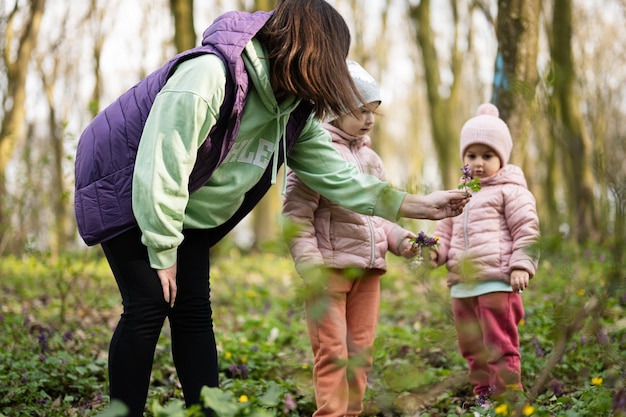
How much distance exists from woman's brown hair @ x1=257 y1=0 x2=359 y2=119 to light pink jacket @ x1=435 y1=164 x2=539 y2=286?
45.6 inches

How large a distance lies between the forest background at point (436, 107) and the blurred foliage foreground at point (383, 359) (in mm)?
82

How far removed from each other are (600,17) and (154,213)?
1851 cm

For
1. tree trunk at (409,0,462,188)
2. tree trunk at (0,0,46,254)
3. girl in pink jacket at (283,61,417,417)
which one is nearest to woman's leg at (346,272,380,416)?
girl in pink jacket at (283,61,417,417)

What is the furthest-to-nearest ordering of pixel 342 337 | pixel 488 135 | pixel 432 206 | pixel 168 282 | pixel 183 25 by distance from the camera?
pixel 183 25
pixel 488 135
pixel 342 337
pixel 432 206
pixel 168 282

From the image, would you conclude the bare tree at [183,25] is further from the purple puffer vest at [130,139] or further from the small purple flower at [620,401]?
the small purple flower at [620,401]

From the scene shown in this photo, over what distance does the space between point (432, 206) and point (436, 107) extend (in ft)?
35.2

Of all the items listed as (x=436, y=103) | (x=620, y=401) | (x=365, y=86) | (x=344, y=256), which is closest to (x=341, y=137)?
(x=365, y=86)

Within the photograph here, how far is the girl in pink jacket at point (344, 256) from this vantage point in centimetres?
310

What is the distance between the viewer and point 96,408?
3.25 metres

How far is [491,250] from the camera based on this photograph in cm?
344

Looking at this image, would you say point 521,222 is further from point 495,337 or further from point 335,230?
point 335,230

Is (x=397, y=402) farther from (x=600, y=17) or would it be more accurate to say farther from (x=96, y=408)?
(x=600, y=17)

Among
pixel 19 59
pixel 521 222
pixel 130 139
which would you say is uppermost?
pixel 19 59

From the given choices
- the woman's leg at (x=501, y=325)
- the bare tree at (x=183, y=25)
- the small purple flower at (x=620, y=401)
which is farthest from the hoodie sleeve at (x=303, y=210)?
the bare tree at (x=183, y=25)
